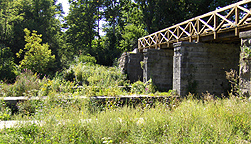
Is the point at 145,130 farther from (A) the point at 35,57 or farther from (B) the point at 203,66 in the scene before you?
(A) the point at 35,57

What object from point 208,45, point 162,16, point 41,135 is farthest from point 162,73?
point 162,16

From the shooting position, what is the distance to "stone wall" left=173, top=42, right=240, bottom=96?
319 inches

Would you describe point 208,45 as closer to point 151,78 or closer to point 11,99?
point 151,78

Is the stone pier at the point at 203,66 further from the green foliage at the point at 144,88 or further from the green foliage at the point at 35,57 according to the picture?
the green foliage at the point at 35,57

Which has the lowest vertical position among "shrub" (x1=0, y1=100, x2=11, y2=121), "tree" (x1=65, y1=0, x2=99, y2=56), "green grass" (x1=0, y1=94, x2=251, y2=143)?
"shrub" (x1=0, y1=100, x2=11, y2=121)

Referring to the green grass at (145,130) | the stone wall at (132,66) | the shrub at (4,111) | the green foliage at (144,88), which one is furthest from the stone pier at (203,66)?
the shrub at (4,111)

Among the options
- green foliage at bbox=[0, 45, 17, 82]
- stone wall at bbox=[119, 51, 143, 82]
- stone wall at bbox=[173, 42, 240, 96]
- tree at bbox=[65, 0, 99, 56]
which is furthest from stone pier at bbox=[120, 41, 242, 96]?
tree at bbox=[65, 0, 99, 56]

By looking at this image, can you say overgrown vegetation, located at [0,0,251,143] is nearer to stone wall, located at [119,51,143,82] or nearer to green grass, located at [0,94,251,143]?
green grass, located at [0,94,251,143]

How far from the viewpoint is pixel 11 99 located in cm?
626

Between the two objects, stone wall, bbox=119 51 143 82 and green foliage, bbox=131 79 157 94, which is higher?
stone wall, bbox=119 51 143 82

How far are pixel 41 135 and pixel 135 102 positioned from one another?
12.8ft

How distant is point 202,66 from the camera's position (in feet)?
27.1

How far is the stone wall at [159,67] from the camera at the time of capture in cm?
1069

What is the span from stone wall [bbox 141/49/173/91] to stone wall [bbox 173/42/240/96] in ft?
7.56
